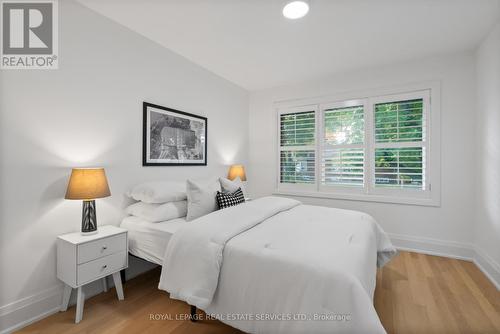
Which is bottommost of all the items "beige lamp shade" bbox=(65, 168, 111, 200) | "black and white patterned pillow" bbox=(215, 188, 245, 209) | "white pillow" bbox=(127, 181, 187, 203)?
"black and white patterned pillow" bbox=(215, 188, 245, 209)

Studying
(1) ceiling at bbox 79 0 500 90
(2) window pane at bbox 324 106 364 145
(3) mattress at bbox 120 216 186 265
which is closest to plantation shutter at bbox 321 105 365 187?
(2) window pane at bbox 324 106 364 145

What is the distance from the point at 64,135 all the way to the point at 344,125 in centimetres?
344

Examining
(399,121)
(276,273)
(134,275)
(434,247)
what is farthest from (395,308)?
(134,275)

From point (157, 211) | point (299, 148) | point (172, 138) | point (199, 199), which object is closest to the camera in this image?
point (157, 211)

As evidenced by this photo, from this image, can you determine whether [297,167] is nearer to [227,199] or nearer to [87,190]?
[227,199]

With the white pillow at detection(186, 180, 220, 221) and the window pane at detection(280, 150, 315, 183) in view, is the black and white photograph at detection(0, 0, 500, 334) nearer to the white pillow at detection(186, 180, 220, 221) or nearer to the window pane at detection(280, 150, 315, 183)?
the white pillow at detection(186, 180, 220, 221)

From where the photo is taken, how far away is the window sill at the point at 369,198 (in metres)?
3.01

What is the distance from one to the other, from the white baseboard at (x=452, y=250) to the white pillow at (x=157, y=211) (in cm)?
289

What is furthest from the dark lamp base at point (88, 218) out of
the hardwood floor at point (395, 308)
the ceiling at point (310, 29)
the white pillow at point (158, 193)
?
the ceiling at point (310, 29)

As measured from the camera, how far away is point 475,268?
2594 millimetres

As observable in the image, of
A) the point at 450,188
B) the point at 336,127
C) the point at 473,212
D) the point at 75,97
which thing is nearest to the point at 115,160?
the point at 75,97

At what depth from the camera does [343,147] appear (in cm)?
356

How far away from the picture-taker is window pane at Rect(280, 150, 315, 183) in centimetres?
388

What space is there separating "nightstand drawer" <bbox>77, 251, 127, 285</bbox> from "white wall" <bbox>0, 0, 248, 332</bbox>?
37cm
